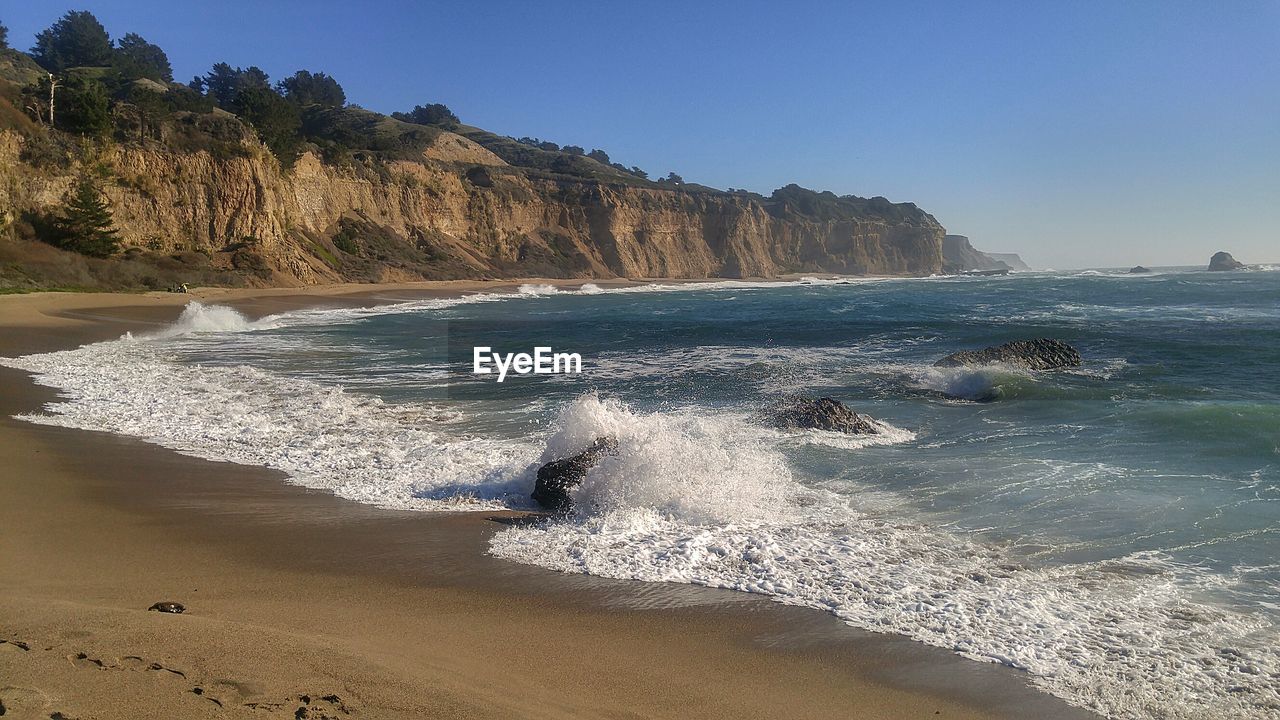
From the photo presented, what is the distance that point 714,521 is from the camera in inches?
267

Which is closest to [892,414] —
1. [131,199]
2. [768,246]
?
[131,199]

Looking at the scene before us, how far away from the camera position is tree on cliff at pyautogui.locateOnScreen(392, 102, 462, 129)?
113 m

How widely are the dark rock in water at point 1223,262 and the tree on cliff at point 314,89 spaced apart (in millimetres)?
135294

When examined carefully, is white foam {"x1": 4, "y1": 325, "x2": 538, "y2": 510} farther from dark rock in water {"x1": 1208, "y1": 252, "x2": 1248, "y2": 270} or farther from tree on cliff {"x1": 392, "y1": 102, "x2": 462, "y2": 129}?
dark rock in water {"x1": 1208, "y1": 252, "x2": 1248, "y2": 270}

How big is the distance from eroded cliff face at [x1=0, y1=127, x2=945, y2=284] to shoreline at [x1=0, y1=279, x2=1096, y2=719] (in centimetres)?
3319

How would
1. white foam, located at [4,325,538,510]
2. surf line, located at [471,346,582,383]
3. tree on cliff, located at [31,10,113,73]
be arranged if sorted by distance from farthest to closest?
tree on cliff, located at [31,10,113,73], surf line, located at [471,346,582,383], white foam, located at [4,325,538,510]


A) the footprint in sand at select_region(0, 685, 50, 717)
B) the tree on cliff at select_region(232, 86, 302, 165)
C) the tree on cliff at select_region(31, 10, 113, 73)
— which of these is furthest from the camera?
the tree on cliff at select_region(31, 10, 113, 73)

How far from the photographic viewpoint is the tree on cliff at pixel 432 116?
113125 mm

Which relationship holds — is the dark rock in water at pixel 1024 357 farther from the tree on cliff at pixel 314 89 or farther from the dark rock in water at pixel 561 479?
the tree on cliff at pixel 314 89

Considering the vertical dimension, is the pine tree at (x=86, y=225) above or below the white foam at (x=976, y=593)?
above

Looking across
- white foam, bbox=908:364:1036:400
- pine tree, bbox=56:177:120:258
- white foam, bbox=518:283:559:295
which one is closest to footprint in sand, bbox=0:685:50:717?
white foam, bbox=908:364:1036:400

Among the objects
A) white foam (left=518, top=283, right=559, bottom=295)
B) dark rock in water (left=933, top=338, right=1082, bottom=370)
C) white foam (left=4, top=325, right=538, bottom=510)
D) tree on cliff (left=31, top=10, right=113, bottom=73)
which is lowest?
white foam (left=4, top=325, right=538, bottom=510)

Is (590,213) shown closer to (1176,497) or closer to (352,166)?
(352,166)

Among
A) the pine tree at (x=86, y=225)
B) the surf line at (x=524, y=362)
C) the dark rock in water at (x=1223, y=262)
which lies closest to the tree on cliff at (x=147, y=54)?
the pine tree at (x=86, y=225)
